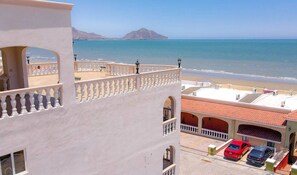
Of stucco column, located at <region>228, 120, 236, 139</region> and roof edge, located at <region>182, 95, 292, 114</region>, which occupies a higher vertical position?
roof edge, located at <region>182, 95, 292, 114</region>

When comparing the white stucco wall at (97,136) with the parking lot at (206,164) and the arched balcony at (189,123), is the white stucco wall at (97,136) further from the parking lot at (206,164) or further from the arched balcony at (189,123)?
the arched balcony at (189,123)

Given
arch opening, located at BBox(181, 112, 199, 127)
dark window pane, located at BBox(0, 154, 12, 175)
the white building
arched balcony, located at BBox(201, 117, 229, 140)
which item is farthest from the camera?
arch opening, located at BBox(181, 112, 199, 127)

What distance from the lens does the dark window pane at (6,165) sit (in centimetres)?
754

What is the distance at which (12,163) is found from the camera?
7.56 m

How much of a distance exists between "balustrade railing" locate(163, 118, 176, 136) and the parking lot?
313 inches

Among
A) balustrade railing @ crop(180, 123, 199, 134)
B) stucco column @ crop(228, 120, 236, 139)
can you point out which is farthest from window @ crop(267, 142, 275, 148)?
balustrade railing @ crop(180, 123, 199, 134)

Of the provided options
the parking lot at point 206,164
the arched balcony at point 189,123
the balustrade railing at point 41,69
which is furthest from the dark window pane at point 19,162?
the arched balcony at point 189,123

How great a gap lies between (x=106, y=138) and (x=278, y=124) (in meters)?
18.0

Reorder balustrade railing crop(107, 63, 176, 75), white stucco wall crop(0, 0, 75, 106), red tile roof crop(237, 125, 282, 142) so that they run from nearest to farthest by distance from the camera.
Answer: white stucco wall crop(0, 0, 75, 106) < balustrade railing crop(107, 63, 176, 75) < red tile roof crop(237, 125, 282, 142)

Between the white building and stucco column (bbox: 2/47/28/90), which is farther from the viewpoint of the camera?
stucco column (bbox: 2/47/28/90)

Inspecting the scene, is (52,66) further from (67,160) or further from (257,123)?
(257,123)

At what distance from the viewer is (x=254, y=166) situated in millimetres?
21531

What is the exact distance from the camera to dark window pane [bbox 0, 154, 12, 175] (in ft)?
24.7

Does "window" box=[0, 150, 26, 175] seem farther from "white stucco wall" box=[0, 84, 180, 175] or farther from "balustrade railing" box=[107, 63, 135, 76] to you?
"balustrade railing" box=[107, 63, 135, 76]
